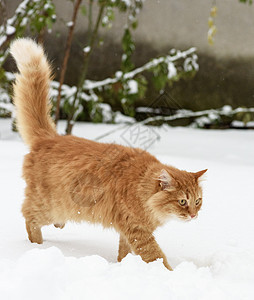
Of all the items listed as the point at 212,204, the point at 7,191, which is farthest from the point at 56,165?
the point at 212,204

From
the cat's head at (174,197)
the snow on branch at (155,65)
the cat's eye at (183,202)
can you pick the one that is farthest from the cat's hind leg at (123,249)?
the snow on branch at (155,65)

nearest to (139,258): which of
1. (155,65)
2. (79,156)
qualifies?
(79,156)

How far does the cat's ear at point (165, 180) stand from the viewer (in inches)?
86.2

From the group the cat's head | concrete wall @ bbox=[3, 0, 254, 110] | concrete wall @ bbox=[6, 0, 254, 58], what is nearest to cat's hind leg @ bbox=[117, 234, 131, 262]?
the cat's head

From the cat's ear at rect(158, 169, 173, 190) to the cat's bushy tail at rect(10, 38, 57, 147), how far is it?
0.83 metres

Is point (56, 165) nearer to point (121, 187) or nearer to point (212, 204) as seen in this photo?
point (121, 187)

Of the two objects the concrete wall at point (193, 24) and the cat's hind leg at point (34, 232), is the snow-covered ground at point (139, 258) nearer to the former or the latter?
the cat's hind leg at point (34, 232)

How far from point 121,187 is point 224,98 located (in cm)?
504

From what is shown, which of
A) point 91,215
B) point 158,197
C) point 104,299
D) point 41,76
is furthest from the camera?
point 41,76

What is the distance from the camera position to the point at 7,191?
10.9 feet

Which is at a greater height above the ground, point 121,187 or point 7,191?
point 121,187

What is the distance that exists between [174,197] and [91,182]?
490mm

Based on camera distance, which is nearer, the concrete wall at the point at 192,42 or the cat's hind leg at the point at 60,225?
the cat's hind leg at the point at 60,225

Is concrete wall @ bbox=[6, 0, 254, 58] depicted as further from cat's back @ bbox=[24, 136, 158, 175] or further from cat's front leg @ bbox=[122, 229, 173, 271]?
cat's front leg @ bbox=[122, 229, 173, 271]
